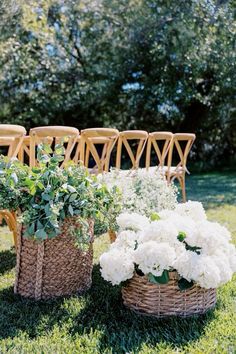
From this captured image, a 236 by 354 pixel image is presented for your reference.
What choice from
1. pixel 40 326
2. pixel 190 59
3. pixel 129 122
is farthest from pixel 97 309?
pixel 129 122

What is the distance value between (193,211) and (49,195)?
779 millimetres

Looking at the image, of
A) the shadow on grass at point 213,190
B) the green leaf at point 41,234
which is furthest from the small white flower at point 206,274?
the shadow on grass at point 213,190

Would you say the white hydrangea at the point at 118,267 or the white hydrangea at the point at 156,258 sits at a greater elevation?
the white hydrangea at the point at 156,258

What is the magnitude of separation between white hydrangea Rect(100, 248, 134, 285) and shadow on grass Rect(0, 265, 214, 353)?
20cm

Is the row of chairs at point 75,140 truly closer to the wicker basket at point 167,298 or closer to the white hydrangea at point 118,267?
the white hydrangea at point 118,267

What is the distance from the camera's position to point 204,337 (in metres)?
1.81

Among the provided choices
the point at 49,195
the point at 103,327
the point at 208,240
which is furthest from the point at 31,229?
the point at 208,240

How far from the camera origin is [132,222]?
221 centimetres

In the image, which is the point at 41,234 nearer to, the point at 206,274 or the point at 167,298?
the point at 167,298

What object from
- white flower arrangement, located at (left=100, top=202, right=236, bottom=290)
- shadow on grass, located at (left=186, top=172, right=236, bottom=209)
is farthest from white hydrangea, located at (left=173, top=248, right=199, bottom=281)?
shadow on grass, located at (left=186, top=172, right=236, bottom=209)

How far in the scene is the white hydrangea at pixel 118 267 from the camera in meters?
1.98

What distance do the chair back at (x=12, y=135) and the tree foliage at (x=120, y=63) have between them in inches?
251

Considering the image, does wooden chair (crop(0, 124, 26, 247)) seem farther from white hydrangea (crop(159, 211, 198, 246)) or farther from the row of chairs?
white hydrangea (crop(159, 211, 198, 246))

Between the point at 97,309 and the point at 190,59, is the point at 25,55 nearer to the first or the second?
the point at 190,59
